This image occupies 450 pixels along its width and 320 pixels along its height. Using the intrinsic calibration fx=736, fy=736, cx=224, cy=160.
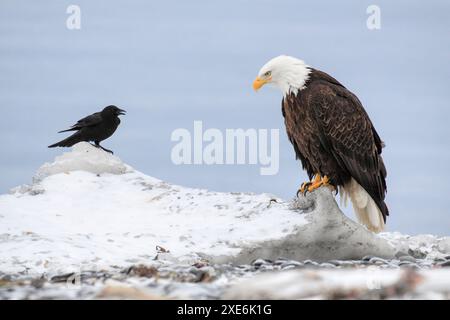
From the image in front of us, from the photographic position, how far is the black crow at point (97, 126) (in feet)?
39.1

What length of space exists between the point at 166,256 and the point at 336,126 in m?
2.89

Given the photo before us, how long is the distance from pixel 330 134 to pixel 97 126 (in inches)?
172

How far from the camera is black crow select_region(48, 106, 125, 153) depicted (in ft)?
39.1

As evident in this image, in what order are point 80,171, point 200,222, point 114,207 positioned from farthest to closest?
point 80,171
point 114,207
point 200,222

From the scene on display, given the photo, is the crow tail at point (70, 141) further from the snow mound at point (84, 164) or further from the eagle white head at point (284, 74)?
the eagle white head at point (284, 74)

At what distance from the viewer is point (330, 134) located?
30.1 ft

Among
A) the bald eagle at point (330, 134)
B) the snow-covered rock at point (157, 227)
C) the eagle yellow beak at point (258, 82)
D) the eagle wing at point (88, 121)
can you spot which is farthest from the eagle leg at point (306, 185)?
the eagle wing at point (88, 121)

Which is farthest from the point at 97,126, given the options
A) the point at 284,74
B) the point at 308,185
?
the point at 308,185
